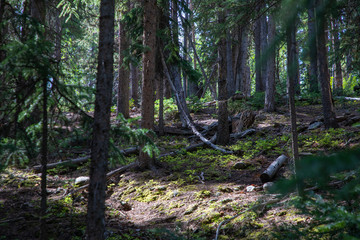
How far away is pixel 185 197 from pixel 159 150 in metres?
1.31

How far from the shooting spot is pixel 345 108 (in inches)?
501

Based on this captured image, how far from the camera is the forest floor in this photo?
4234 millimetres

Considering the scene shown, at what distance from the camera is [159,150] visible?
250 inches

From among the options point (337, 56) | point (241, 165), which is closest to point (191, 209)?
point (241, 165)

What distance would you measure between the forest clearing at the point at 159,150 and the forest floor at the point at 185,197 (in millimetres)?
32

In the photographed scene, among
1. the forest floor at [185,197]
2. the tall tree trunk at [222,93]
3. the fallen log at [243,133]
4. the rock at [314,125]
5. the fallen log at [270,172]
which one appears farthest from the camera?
the fallen log at [243,133]

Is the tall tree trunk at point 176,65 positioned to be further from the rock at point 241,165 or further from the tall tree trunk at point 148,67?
the rock at point 241,165

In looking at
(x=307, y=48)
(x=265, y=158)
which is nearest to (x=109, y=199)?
(x=265, y=158)

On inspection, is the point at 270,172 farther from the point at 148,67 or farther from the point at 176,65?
the point at 176,65

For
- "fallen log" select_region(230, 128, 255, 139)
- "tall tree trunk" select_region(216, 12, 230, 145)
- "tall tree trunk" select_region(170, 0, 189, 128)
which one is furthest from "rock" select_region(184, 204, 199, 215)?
"fallen log" select_region(230, 128, 255, 139)

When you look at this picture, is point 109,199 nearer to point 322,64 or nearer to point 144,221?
point 144,221

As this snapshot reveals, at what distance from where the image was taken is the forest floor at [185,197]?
13.9 feet

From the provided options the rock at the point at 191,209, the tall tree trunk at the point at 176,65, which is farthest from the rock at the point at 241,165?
the tall tree trunk at the point at 176,65

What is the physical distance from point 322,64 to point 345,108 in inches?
206
